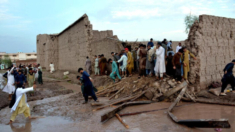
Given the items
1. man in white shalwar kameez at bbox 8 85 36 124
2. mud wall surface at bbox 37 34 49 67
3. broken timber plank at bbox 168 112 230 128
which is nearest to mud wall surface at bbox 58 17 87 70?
mud wall surface at bbox 37 34 49 67

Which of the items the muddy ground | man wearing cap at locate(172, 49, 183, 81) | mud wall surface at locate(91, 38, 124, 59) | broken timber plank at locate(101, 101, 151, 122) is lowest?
the muddy ground

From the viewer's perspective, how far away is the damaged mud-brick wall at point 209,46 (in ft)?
25.0

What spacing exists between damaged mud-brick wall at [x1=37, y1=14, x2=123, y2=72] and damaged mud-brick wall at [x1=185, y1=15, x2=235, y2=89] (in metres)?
4.36

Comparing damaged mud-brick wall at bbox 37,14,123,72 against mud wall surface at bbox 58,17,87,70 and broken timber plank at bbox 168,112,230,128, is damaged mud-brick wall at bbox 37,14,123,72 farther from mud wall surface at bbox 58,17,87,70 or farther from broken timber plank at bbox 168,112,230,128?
broken timber plank at bbox 168,112,230,128

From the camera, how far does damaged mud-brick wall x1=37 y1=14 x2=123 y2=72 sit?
11860mm

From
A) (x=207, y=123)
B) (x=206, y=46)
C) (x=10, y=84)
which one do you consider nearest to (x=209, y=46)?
(x=206, y=46)

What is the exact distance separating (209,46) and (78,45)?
30.6ft

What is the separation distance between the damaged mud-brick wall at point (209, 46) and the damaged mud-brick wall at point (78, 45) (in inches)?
172

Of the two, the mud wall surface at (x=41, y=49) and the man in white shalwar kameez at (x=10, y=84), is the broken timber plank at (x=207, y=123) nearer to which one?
the man in white shalwar kameez at (x=10, y=84)

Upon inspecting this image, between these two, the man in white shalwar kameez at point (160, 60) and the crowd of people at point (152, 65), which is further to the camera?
the man in white shalwar kameez at point (160, 60)

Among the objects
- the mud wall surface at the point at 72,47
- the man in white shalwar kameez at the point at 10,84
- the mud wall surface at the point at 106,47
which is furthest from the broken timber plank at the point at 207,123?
the mud wall surface at the point at 72,47

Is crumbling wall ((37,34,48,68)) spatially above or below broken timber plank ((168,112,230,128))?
above

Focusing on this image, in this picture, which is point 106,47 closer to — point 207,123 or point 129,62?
point 129,62

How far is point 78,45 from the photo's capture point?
14.2 metres
